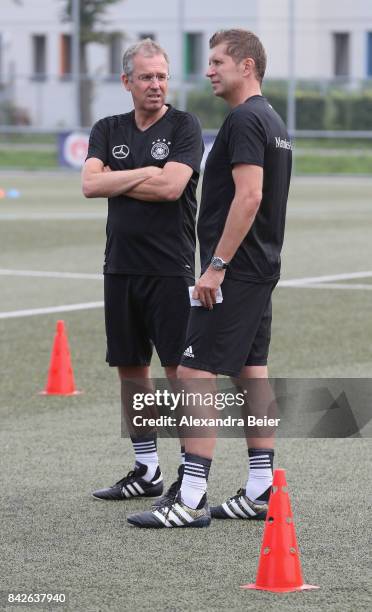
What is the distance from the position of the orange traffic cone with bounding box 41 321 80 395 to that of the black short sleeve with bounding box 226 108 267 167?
12.8 feet

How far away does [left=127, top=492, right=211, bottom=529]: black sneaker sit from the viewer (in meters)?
6.43

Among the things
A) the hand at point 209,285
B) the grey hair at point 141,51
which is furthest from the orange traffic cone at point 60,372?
the hand at point 209,285

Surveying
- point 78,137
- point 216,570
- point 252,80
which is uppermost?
point 252,80

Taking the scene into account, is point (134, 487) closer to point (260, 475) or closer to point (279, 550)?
point (260, 475)

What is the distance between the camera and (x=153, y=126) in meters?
Answer: 6.87

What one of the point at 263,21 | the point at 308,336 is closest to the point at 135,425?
the point at 308,336

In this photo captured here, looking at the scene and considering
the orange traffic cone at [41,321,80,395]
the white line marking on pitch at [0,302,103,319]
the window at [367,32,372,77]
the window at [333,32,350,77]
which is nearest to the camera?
the orange traffic cone at [41,321,80,395]

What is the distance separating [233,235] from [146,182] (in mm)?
682

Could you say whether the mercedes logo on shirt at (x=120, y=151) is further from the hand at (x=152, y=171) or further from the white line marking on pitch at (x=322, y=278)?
the white line marking on pitch at (x=322, y=278)

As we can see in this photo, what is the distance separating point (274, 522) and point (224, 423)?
1312mm

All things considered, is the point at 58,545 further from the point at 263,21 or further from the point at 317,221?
the point at 263,21

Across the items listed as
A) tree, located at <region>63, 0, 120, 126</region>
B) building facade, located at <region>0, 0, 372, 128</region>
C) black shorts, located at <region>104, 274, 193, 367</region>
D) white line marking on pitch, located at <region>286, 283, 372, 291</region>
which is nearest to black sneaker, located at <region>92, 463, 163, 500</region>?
black shorts, located at <region>104, 274, 193, 367</region>

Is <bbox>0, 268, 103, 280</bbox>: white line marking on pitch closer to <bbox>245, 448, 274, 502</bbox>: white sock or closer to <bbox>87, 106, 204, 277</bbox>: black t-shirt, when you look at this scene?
<bbox>87, 106, 204, 277</bbox>: black t-shirt

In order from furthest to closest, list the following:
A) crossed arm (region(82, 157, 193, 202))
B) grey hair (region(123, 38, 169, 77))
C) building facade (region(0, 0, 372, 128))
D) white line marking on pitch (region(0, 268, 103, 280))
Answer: building facade (region(0, 0, 372, 128)) → white line marking on pitch (region(0, 268, 103, 280)) → grey hair (region(123, 38, 169, 77)) → crossed arm (region(82, 157, 193, 202))
